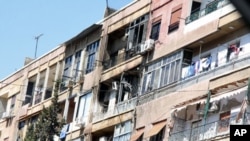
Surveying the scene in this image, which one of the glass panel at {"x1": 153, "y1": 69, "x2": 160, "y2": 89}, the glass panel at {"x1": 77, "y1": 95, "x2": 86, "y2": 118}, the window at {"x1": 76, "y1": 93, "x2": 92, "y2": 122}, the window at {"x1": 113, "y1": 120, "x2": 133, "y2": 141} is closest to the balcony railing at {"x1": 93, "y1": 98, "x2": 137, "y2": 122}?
the window at {"x1": 113, "y1": 120, "x2": 133, "y2": 141}

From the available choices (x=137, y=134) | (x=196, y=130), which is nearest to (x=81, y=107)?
(x=137, y=134)

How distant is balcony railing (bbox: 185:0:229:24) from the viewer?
90.0 ft

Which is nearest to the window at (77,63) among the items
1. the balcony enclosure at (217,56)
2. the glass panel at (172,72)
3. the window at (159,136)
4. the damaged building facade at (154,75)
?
the damaged building facade at (154,75)

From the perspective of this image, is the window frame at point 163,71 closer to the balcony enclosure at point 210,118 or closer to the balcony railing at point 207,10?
the balcony railing at point 207,10

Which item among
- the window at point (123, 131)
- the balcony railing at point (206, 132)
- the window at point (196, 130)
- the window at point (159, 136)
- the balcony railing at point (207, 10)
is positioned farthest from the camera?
the window at point (123, 131)

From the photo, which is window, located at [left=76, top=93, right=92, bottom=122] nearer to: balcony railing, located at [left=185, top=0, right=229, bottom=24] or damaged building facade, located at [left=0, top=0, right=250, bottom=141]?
damaged building facade, located at [left=0, top=0, right=250, bottom=141]

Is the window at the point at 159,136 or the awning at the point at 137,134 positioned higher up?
the awning at the point at 137,134

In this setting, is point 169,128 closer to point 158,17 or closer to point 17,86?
point 158,17

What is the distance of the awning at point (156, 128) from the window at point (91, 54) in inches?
344

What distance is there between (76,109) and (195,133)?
40.3ft

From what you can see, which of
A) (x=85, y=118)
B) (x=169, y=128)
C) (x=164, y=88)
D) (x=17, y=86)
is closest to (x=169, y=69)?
(x=164, y=88)

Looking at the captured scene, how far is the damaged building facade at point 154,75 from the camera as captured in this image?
1011 inches

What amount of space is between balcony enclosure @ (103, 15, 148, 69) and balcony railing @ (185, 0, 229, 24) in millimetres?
4304

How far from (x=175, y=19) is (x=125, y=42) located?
5.82 m
